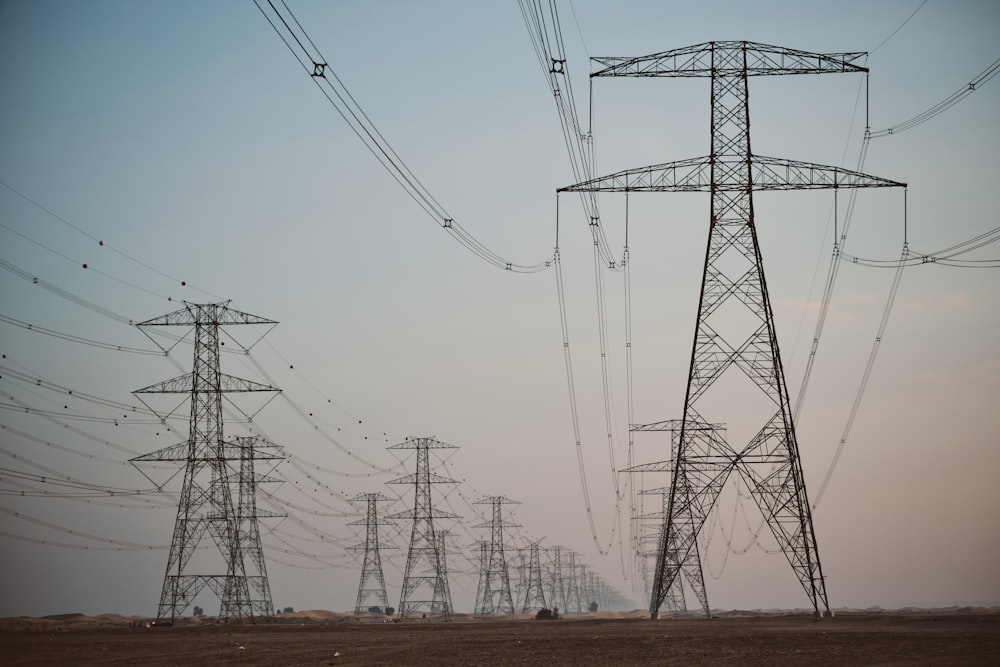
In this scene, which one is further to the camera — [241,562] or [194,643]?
[241,562]

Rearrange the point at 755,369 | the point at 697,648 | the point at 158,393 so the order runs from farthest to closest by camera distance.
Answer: the point at 158,393, the point at 755,369, the point at 697,648

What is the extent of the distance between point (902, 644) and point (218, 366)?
44.8m

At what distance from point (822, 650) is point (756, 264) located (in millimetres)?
20458

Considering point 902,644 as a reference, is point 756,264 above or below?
above

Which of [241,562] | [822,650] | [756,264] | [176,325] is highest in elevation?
[176,325]

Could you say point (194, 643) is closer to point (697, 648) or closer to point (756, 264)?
point (697, 648)

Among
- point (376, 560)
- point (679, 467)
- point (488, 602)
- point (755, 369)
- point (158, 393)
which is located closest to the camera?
point (755, 369)

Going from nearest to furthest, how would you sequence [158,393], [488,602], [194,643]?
A: [194,643] → [158,393] → [488,602]

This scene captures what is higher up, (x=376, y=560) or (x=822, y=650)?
(x=376, y=560)

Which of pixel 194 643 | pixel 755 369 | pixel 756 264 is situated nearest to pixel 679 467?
pixel 755 369

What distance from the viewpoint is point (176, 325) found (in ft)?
204

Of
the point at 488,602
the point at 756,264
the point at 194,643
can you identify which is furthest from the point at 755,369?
the point at 488,602

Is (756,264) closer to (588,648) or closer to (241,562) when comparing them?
(588,648)

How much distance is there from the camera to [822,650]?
27.8 meters
